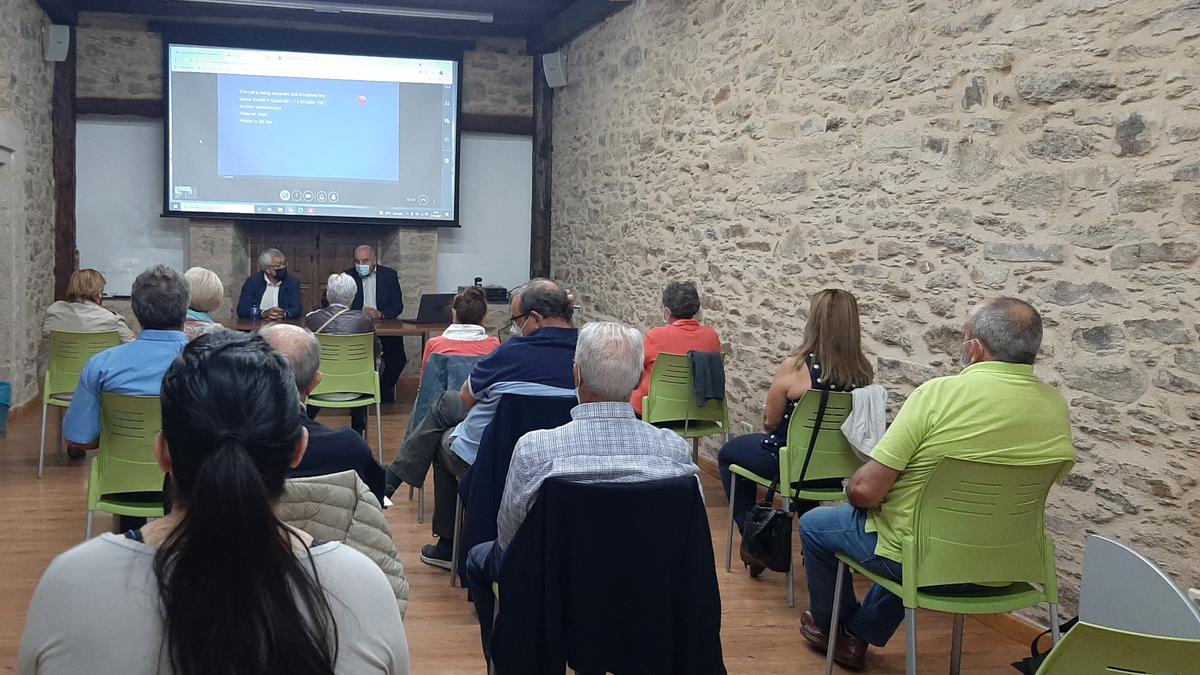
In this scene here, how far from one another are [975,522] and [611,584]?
3.60 ft

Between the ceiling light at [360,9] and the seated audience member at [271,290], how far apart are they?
212 cm

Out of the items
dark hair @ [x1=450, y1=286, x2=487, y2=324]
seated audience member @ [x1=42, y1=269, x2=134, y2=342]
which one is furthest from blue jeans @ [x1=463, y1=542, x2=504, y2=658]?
seated audience member @ [x1=42, y1=269, x2=134, y2=342]

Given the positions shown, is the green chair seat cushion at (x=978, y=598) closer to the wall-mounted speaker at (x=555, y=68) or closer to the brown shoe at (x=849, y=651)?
the brown shoe at (x=849, y=651)

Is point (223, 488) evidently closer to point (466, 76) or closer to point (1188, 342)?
point (1188, 342)

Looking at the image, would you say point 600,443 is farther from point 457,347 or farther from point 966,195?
point 457,347

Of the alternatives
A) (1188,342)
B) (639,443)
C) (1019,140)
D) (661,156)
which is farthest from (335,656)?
(661,156)

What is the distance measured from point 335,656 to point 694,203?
20.4 ft

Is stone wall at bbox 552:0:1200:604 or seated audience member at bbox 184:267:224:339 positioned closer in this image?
stone wall at bbox 552:0:1200:604

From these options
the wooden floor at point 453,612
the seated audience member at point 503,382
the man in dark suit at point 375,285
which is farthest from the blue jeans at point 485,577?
the man in dark suit at point 375,285

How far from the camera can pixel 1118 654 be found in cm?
161

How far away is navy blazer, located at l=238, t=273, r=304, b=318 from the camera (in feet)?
29.8

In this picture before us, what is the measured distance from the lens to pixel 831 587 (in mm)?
3707

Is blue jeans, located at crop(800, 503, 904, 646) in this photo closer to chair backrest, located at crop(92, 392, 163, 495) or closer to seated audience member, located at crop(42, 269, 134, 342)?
chair backrest, located at crop(92, 392, 163, 495)

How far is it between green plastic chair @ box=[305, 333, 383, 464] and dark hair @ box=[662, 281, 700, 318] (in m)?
1.89
